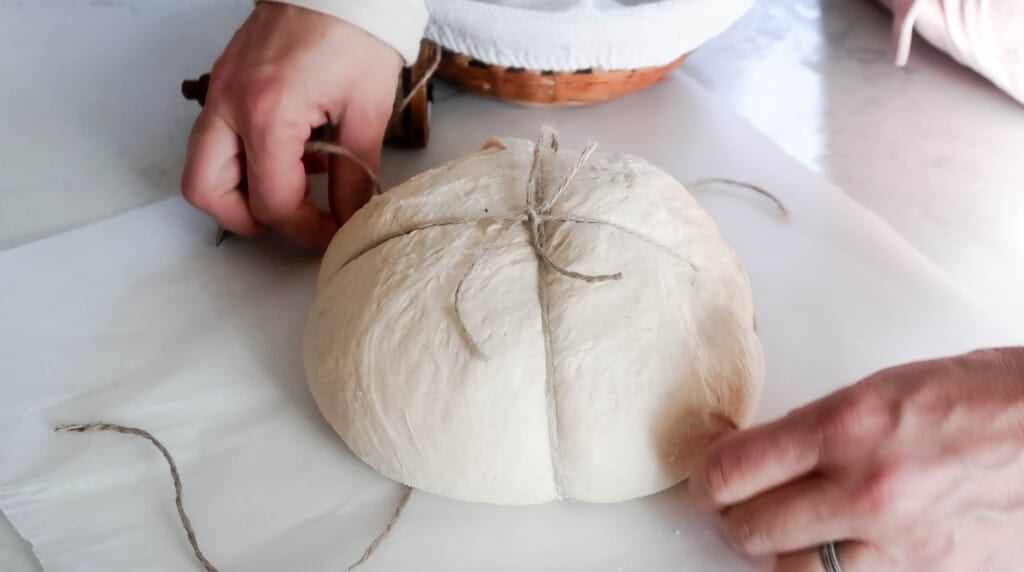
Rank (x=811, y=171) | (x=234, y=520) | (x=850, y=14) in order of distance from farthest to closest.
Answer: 1. (x=850, y=14)
2. (x=811, y=171)
3. (x=234, y=520)

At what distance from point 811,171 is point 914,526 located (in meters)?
0.46

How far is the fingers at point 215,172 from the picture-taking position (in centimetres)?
62

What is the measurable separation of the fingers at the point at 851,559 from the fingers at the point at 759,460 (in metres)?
0.05

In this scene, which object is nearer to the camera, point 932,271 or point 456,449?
point 456,449

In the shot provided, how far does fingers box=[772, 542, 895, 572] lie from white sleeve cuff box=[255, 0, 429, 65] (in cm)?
49

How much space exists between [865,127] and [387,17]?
0.54 metres

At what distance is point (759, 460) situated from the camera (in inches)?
17.4

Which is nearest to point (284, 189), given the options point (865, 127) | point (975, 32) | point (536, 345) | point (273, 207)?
point (273, 207)

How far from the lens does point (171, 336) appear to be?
0.65 m

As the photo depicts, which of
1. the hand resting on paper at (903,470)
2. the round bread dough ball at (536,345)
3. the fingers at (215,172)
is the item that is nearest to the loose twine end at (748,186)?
the round bread dough ball at (536,345)

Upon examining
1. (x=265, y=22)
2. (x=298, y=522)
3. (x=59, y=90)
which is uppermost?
(x=265, y=22)

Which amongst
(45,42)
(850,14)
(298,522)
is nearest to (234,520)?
(298,522)

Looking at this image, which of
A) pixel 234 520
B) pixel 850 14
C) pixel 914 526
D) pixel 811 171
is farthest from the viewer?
pixel 850 14

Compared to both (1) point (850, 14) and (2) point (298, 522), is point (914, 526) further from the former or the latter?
(1) point (850, 14)
